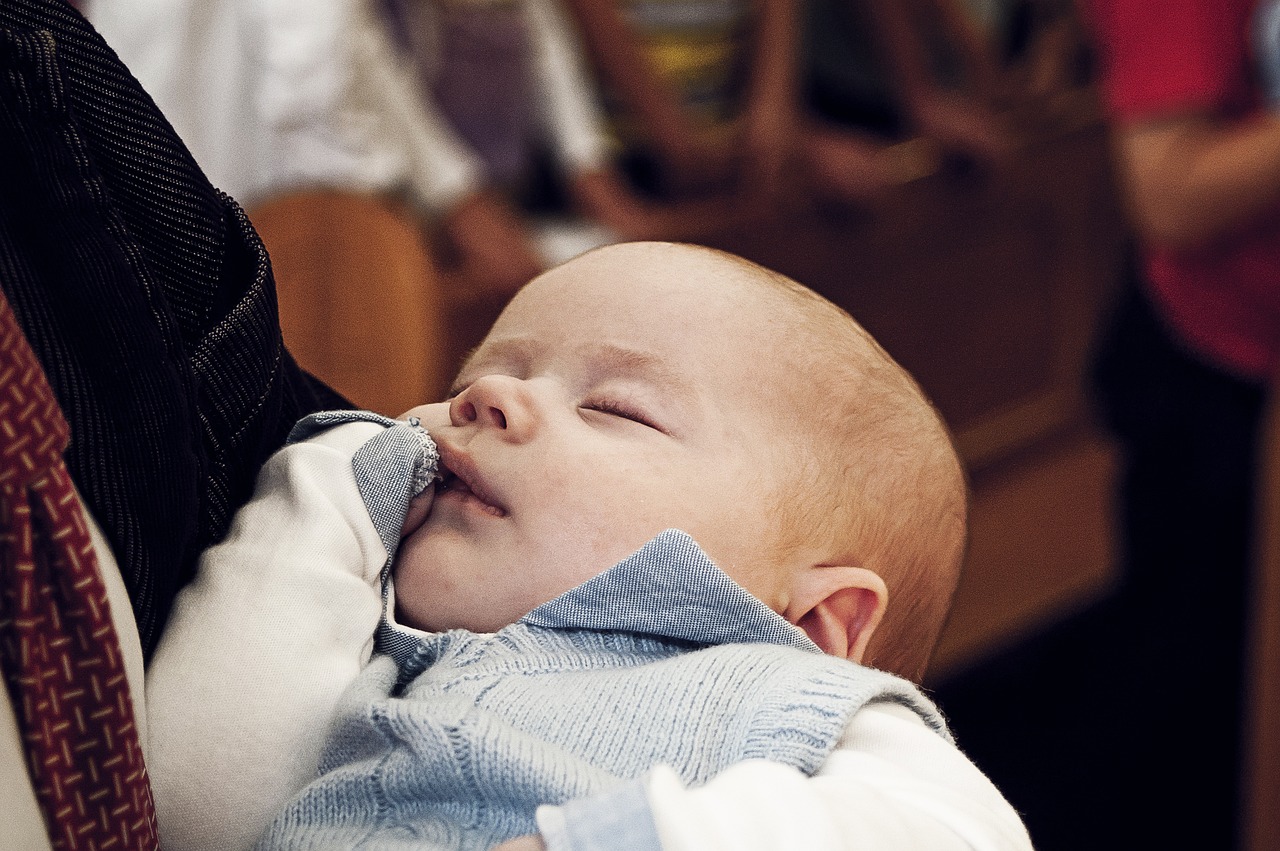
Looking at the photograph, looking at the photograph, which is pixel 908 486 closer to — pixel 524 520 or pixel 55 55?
pixel 524 520

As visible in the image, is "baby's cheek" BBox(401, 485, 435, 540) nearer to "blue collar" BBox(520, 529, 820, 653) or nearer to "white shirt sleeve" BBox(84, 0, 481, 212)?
"blue collar" BBox(520, 529, 820, 653)

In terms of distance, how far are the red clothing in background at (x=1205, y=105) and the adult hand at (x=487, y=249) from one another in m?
0.96

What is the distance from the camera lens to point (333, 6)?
194 centimetres

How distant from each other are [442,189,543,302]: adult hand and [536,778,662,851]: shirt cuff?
167 cm

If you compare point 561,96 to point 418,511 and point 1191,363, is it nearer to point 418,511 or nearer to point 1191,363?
point 1191,363

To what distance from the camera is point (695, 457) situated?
742 millimetres

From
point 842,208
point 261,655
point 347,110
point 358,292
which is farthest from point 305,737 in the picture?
point 842,208

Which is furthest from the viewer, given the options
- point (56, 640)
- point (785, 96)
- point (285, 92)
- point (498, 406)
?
point (785, 96)

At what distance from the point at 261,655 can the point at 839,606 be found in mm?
334

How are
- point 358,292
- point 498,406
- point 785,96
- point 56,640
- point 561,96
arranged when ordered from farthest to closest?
point 785,96
point 561,96
point 358,292
point 498,406
point 56,640

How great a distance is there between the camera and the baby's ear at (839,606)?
0.75 metres

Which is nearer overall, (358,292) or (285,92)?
(358,292)

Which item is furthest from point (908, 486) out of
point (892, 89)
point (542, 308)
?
point (892, 89)

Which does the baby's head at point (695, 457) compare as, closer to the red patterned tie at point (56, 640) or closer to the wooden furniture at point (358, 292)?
the red patterned tie at point (56, 640)
